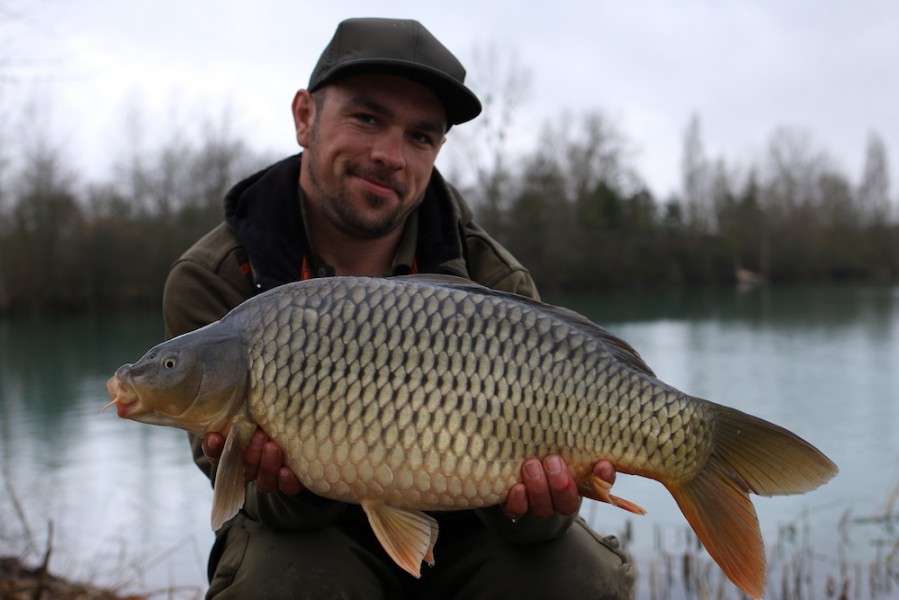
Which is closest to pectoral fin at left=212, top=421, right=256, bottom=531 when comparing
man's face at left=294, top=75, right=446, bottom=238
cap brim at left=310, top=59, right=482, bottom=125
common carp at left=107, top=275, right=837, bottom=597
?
common carp at left=107, top=275, right=837, bottom=597

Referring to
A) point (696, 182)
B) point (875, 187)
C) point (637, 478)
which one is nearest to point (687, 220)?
point (696, 182)

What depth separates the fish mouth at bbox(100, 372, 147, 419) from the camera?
4.31 feet

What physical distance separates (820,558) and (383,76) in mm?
3017

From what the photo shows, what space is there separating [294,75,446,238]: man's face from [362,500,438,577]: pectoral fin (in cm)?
72

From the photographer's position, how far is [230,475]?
1336 millimetres

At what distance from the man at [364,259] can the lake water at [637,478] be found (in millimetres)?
913

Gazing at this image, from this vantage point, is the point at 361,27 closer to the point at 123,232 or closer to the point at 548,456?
the point at 548,456

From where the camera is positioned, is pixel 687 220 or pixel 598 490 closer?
pixel 598 490

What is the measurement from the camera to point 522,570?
162 cm

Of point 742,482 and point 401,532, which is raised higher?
point 742,482

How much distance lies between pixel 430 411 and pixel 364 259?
75 cm

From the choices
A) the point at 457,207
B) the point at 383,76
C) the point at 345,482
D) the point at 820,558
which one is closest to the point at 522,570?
the point at 345,482

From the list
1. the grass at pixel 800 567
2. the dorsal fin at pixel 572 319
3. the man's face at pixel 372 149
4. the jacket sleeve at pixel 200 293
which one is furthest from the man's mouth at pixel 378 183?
the grass at pixel 800 567

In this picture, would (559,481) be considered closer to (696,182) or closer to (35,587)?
(35,587)
